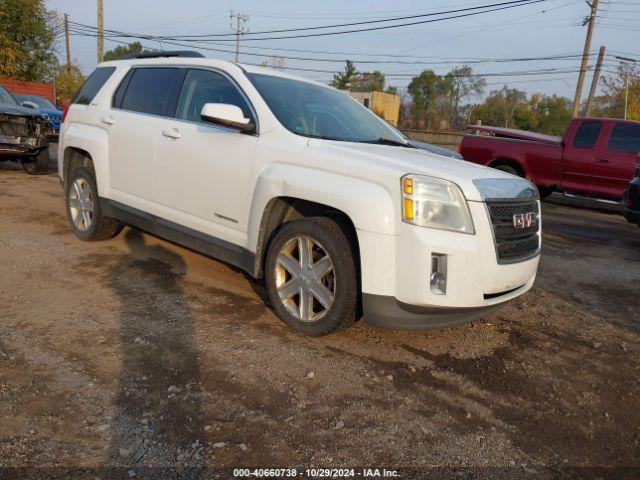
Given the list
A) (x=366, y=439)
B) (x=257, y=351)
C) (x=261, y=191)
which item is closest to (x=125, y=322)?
(x=257, y=351)

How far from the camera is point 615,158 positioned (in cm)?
988

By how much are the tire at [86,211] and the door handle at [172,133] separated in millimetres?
1282

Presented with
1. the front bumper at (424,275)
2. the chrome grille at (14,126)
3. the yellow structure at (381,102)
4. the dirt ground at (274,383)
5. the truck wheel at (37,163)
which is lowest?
the dirt ground at (274,383)

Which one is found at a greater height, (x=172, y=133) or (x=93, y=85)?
(x=93, y=85)

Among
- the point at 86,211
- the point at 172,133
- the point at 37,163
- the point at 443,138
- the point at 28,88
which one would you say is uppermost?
the point at 28,88

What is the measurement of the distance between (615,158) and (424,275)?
343 inches

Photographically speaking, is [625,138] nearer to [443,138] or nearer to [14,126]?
[14,126]

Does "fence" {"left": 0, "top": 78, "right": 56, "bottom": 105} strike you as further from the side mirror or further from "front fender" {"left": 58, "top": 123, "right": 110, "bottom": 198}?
the side mirror

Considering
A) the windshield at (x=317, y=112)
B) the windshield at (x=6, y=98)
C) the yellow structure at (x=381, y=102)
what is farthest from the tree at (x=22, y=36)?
the windshield at (x=317, y=112)

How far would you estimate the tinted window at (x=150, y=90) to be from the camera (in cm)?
458

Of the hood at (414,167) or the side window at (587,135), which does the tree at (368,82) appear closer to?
the side window at (587,135)

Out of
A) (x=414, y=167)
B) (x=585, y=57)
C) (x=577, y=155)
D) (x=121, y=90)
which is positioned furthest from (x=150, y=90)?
(x=585, y=57)

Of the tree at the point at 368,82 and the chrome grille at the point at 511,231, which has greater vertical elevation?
the tree at the point at 368,82

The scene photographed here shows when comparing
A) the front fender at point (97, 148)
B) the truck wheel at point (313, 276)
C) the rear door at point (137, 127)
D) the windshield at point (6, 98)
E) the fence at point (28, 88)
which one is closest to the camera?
the truck wheel at point (313, 276)
